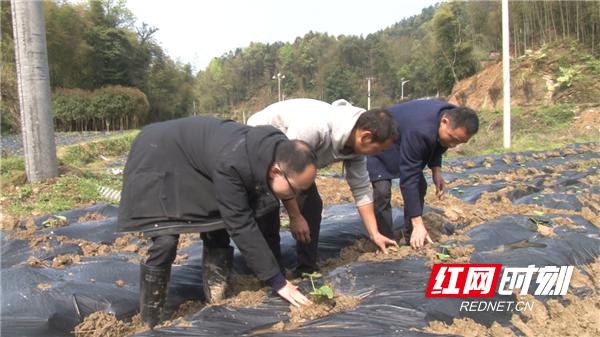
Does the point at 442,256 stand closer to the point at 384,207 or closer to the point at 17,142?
the point at 384,207

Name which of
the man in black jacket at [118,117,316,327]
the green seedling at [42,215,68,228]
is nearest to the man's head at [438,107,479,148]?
the man in black jacket at [118,117,316,327]

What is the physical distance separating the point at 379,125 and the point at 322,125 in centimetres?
29

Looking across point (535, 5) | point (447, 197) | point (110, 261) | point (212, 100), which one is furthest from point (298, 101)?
point (212, 100)

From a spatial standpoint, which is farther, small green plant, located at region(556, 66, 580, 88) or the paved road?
small green plant, located at region(556, 66, 580, 88)

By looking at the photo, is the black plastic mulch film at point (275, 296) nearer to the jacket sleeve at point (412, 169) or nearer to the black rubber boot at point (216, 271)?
the black rubber boot at point (216, 271)

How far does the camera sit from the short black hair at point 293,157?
198 cm

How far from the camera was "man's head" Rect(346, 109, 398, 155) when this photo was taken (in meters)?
2.42

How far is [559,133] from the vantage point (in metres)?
15.1

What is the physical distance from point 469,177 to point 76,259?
5444 mm

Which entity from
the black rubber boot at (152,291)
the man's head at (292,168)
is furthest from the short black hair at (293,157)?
the black rubber boot at (152,291)

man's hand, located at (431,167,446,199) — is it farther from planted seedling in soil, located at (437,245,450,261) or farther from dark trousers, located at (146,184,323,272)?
dark trousers, located at (146,184,323,272)

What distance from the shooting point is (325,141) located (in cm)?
252

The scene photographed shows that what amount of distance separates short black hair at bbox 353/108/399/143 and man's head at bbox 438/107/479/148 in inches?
21.6

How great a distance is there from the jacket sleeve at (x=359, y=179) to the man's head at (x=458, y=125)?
529 millimetres
